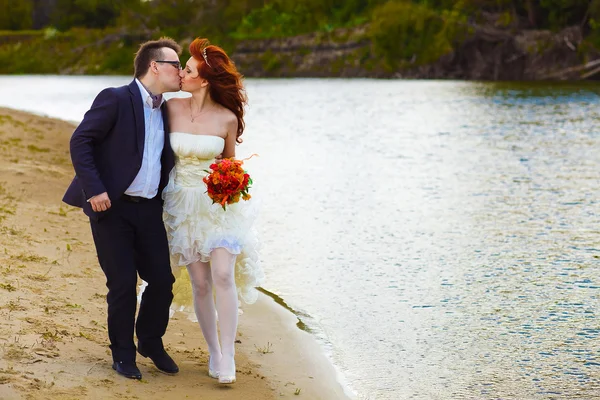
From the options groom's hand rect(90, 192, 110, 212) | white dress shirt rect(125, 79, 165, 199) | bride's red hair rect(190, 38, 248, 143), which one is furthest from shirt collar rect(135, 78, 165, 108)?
groom's hand rect(90, 192, 110, 212)

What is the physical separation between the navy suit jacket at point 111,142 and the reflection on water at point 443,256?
7.28 ft

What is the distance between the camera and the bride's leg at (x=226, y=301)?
20.0 ft

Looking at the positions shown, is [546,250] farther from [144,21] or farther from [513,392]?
[144,21]

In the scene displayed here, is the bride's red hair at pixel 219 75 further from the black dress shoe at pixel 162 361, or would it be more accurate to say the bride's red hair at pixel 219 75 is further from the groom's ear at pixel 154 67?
the black dress shoe at pixel 162 361

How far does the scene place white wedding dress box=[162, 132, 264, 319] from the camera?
6125 mm

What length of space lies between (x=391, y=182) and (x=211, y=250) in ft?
37.5

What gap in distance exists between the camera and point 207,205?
6141 millimetres

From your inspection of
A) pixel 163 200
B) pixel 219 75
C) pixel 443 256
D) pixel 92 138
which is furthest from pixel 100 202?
pixel 443 256

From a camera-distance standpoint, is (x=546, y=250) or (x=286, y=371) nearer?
(x=286, y=371)

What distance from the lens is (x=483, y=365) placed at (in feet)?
24.0

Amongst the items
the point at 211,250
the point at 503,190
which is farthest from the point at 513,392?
the point at 503,190

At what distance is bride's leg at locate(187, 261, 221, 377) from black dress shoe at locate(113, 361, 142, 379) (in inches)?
21.1

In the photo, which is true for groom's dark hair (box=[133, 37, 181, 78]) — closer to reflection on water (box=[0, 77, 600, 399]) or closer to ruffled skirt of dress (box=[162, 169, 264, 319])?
ruffled skirt of dress (box=[162, 169, 264, 319])

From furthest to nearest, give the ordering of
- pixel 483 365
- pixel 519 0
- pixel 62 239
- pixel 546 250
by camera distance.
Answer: pixel 519 0
pixel 546 250
pixel 62 239
pixel 483 365
